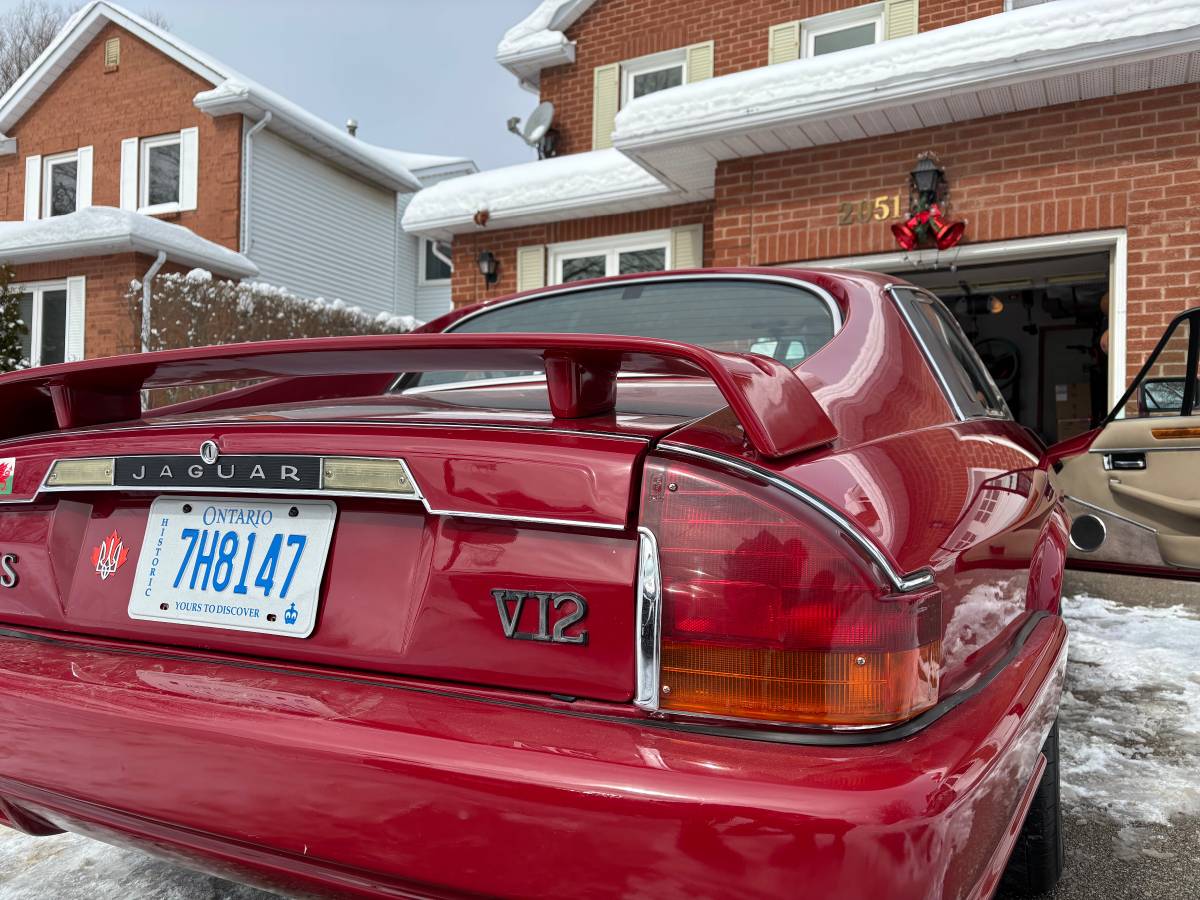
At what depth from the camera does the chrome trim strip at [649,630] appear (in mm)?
1111

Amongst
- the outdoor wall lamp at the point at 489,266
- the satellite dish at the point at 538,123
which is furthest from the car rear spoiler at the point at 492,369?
the satellite dish at the point at 538,123

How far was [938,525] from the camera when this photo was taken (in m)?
1.30

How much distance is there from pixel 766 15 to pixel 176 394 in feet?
25.6

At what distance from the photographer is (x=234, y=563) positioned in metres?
1.39

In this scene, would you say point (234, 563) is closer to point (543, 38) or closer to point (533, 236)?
point (533, 236)

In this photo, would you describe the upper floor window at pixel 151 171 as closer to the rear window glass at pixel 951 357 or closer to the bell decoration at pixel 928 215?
the bell decoration at pixel 928 215

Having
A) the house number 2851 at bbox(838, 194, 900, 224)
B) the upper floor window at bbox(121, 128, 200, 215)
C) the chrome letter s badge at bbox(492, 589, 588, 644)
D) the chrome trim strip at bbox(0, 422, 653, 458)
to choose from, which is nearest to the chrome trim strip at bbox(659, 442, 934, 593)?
the chrome trim strip at bbox(0, 422, 653, 458)

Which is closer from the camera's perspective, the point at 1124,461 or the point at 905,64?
the point at 1124,461

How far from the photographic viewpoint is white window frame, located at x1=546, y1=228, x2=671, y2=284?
29.3ft

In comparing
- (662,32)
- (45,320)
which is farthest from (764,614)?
(45,320)

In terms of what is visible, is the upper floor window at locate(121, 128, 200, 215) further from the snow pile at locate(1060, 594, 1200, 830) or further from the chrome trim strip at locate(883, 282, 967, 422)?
the chrome trim strip at locate(883, 282, 967, 422)

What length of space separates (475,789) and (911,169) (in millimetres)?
6807

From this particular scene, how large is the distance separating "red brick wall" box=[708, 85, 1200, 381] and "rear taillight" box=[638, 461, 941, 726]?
630 cm

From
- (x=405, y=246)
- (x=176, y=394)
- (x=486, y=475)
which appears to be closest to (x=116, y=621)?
(x=486, y=475)
